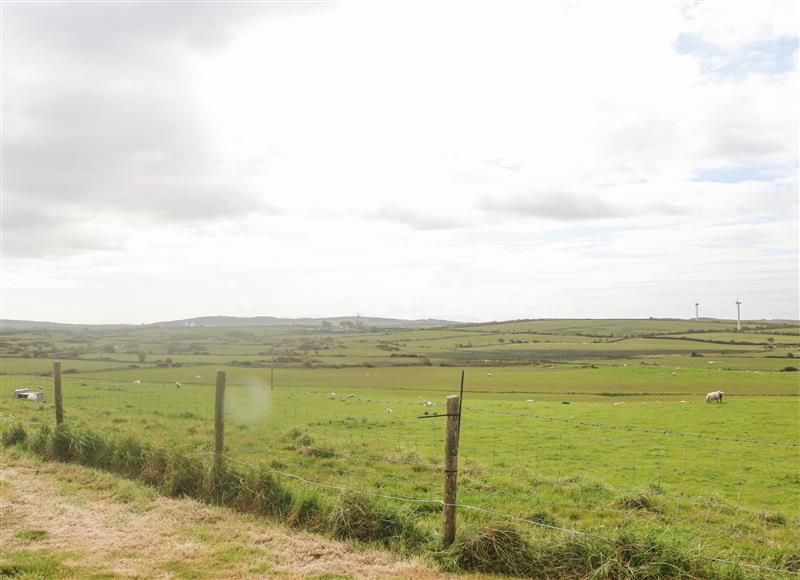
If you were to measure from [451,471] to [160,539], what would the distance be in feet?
16.3

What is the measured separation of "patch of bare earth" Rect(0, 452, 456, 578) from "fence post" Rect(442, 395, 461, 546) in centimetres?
76

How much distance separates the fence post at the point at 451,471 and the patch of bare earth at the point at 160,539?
756 mm

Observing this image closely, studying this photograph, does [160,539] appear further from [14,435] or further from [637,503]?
[14,435]

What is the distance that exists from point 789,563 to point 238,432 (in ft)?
55.8

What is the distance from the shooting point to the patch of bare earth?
8.44 meters

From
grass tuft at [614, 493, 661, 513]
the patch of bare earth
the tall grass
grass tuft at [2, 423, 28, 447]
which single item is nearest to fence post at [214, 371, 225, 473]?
the tall grass

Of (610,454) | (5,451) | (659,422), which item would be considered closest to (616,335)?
(659,422)

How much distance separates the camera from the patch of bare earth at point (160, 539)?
27.7 ft

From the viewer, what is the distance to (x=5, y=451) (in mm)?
15797

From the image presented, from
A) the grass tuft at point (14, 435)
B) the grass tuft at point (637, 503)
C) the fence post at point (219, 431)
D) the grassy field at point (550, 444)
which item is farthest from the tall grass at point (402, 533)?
the grass tuft at point (637, 503)

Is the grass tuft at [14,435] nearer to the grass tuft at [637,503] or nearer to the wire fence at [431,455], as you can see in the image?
the wire fence at [431,455]

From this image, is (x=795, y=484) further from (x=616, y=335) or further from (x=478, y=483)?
(x=616, y=335)

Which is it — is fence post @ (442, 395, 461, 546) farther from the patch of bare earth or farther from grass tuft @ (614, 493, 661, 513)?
grass tuft @ (614, 493, 661, 513)

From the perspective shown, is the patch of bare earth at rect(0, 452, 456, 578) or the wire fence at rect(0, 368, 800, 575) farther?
the wire fence at rect(0, 368, 800, 575)
